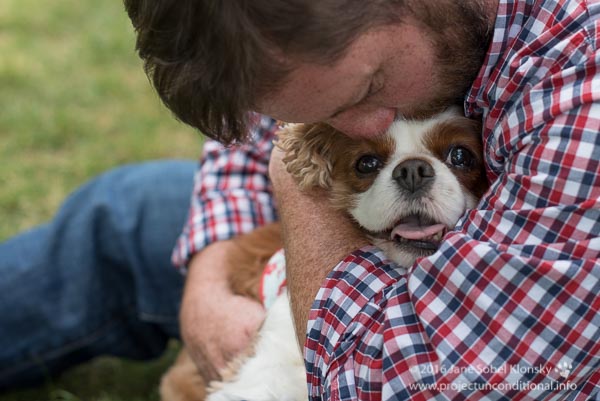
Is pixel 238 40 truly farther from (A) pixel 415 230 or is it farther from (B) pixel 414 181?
(A) pixel 415 230

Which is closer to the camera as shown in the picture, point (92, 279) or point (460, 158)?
point (460, 158)

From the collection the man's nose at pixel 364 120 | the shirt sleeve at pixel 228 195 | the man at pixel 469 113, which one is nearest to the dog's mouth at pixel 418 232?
the man at pixel 469 113

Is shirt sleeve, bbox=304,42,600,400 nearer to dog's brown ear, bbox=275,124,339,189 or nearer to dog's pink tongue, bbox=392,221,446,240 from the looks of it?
dog's pink tongue, bbox=392,221,446,240

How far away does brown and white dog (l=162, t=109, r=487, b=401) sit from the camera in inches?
81.6

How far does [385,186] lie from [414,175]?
3.7 inches

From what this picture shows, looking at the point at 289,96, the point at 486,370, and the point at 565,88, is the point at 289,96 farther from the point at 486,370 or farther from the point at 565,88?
the point at 486,370

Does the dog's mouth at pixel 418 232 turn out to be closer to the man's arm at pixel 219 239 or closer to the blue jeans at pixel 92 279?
the man's arm at pixel 219 239

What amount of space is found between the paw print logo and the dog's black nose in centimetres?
58

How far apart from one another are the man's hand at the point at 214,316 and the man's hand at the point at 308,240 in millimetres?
444

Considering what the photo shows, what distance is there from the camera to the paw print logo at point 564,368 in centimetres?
162

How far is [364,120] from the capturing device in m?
2.00

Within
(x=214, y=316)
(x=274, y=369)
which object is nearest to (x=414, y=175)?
(x=274, y=369)

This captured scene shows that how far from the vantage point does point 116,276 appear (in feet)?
10.5

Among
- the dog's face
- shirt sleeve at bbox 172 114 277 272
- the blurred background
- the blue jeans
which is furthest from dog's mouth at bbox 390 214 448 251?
the blurred background
